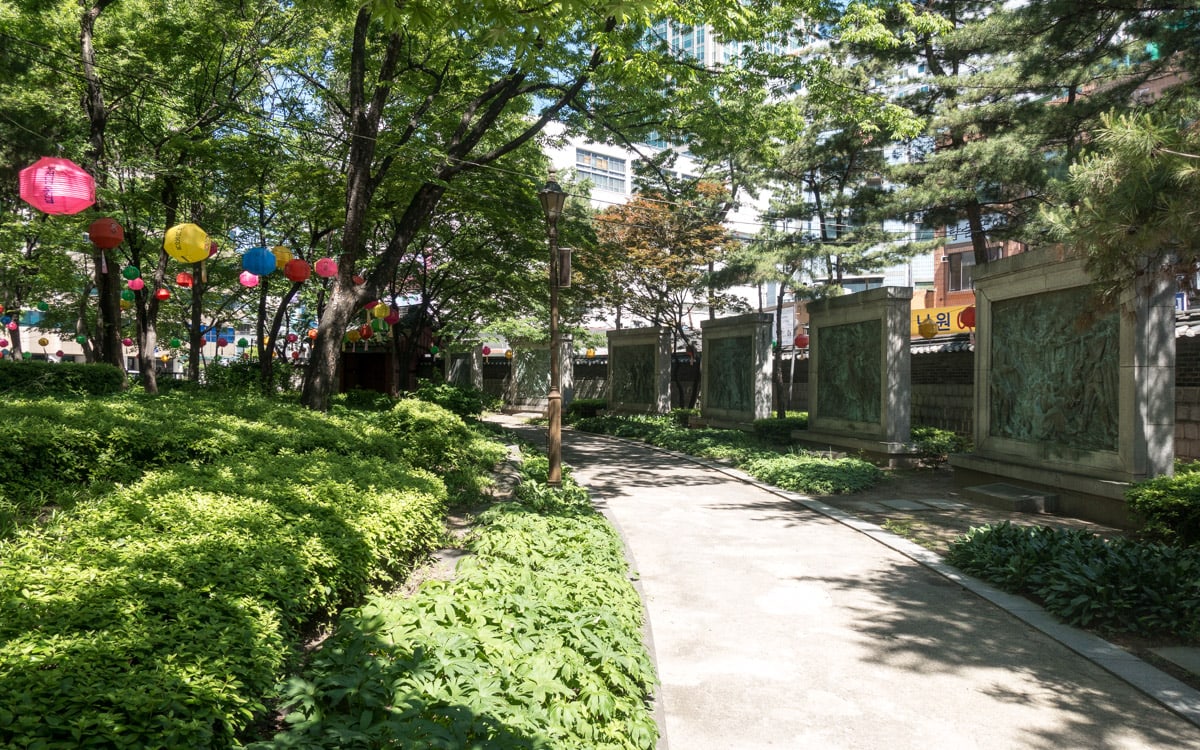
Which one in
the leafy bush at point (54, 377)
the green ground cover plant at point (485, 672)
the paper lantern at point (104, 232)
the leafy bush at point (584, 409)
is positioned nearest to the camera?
the green ground cover plant at point (485, 672)

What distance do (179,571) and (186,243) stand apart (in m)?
6.44

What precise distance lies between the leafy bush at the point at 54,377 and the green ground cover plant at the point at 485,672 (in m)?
10.8

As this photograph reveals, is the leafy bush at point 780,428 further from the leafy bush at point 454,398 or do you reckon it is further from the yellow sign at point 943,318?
the yellow sign at point 943,318

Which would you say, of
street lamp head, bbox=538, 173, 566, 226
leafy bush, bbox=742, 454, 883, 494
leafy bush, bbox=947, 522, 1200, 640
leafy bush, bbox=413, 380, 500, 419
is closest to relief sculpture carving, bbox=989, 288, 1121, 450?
leafy bush, bbox=742, 454, 883, 494

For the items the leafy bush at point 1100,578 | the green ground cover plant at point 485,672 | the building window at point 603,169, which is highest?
the building window at point 603,169

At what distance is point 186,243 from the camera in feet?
29.5

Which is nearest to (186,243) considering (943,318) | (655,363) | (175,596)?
(175,596)

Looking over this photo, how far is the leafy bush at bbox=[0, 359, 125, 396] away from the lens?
1238 cm

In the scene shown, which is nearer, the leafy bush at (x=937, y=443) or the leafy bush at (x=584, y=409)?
the leafy bush at (x=937, y=443)

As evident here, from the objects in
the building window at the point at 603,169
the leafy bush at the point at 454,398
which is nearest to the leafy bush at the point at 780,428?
the leafy bush at the point at 454,398

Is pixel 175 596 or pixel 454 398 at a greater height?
pixel 454 398

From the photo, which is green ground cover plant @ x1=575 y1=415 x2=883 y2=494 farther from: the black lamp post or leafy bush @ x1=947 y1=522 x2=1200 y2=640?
leafy bush @ x1=947 y1=522 x2=1200 y2=640

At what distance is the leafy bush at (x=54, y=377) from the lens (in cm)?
1238

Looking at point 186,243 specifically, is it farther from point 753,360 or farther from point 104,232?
point 753,360
